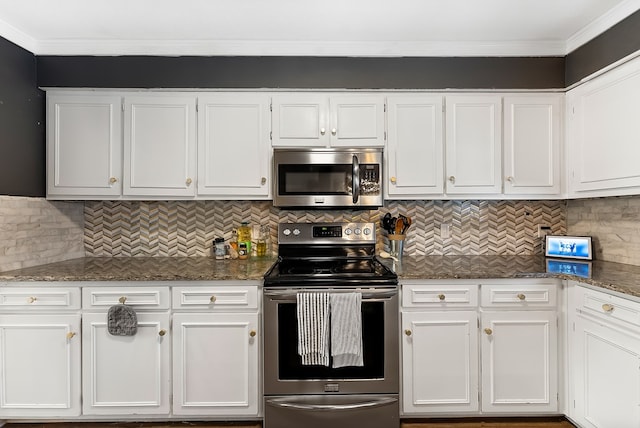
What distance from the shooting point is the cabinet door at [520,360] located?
218 cm

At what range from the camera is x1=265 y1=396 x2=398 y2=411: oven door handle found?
2.09 metres

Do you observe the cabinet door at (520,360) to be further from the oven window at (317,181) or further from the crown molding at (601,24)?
the crown molding at (601,24)

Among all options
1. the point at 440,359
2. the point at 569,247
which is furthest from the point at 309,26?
the point at 569,247

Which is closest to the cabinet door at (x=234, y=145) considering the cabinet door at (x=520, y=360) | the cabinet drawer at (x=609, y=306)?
the cabinet door at (x=520, y=360)

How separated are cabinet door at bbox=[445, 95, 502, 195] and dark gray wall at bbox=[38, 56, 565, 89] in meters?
0.13

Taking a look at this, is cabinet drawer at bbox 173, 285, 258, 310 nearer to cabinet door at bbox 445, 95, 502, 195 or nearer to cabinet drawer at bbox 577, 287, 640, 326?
cabinet door at bbox 445, 95, 502, 195

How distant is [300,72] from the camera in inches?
100

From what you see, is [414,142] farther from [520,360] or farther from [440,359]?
[520,360]

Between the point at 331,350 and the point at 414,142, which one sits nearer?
the point at 331,350

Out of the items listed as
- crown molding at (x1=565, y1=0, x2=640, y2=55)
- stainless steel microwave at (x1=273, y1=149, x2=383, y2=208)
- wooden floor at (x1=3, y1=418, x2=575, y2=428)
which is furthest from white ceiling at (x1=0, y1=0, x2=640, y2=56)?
wooden floor at (x1=3, y1=418, x2=575, y2=428)

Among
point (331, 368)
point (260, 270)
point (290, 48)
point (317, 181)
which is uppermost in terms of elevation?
point (290, 48)

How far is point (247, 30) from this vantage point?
92.7 inches

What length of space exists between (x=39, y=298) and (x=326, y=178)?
6.22 ft

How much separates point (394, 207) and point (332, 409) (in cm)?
152
